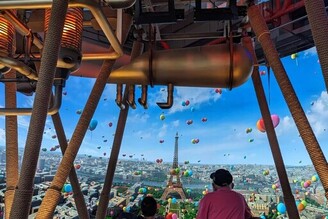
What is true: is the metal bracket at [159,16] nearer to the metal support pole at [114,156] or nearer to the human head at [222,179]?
the metal support pole at [114,156]

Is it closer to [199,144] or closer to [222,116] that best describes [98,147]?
[199,144]

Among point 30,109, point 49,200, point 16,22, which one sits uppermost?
point 16,22

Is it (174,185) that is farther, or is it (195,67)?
(174,185)

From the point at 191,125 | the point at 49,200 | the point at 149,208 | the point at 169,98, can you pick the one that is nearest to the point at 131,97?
the point at 169,98

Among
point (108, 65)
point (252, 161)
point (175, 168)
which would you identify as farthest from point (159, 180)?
point (108, 65)

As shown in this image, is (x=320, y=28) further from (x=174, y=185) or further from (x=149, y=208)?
(x=174, y=185)

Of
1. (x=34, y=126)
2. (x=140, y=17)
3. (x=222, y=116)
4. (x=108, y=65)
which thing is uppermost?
(x=222, y=116)

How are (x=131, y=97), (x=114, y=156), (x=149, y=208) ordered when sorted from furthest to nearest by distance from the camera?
(x=114, y=156), (x=131, y=97), (x=149, y=208)
